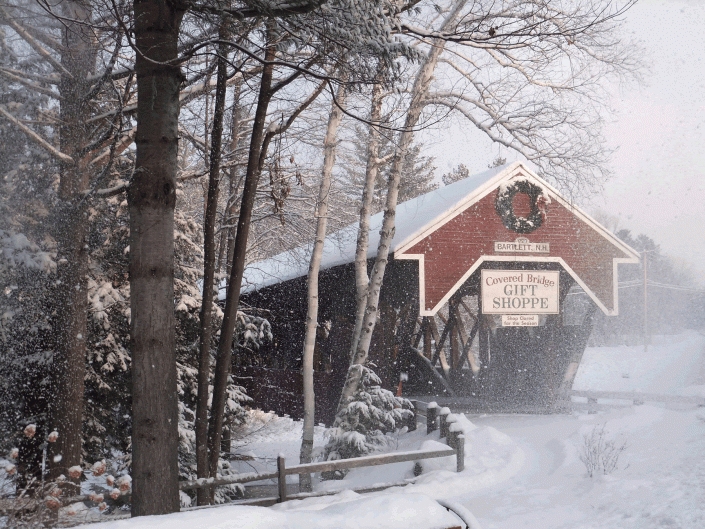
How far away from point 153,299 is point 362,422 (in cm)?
663

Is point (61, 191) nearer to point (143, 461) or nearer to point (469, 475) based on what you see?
point (143, 461)

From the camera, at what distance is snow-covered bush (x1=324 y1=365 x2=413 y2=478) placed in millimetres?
9984

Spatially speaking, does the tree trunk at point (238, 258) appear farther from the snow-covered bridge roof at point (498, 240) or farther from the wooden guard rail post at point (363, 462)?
the snow-covered bridge roof at point (498, 240)

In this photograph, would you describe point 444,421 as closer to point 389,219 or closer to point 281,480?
point 389,219

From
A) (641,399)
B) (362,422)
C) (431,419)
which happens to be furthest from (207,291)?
(641,399)

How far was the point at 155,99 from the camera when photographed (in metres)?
4.54

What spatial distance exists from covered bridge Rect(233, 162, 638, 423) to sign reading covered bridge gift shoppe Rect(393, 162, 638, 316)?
0.02 metres

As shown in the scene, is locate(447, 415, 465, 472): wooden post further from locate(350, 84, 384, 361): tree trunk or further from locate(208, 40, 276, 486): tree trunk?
locate(208, 40, 276, 486): tree trunk

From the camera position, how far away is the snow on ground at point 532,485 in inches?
119

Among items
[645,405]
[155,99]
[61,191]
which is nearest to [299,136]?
[61,191]

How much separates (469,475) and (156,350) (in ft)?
19.4

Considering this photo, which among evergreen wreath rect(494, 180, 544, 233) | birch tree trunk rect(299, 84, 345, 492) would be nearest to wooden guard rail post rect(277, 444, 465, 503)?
birch tree trunk rect(299, 84, 345, 492)

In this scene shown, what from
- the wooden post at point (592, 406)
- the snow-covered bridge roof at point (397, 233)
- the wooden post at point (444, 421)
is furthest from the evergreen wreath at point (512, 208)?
the wooden post at point (444, 421)

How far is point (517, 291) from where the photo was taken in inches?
597
